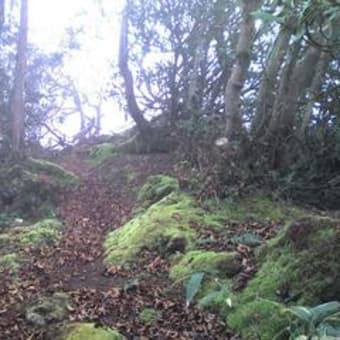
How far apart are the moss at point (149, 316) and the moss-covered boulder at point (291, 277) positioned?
0.68 m

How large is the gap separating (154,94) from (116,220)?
8.08 m

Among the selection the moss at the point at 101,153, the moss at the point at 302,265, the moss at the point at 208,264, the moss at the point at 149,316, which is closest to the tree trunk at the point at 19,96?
the moss at the point at 101,153

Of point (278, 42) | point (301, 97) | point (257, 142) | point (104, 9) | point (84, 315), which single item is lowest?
point (84, 315)

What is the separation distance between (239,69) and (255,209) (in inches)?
106

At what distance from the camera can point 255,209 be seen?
8.32 metres

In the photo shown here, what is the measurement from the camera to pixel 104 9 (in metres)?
24.5

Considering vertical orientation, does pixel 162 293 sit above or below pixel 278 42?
below

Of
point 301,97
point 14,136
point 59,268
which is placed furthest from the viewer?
point 14,136

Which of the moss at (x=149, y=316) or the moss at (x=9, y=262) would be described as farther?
the moss at (x=9, y=262)

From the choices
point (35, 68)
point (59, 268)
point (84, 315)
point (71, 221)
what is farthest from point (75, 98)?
point (84, 315)

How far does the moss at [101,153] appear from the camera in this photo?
17.4 metres

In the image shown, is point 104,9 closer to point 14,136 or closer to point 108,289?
point 14,136

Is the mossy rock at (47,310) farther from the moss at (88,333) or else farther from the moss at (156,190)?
the moss at (156,190)

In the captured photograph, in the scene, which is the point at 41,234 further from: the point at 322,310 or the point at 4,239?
the point at 322,310
